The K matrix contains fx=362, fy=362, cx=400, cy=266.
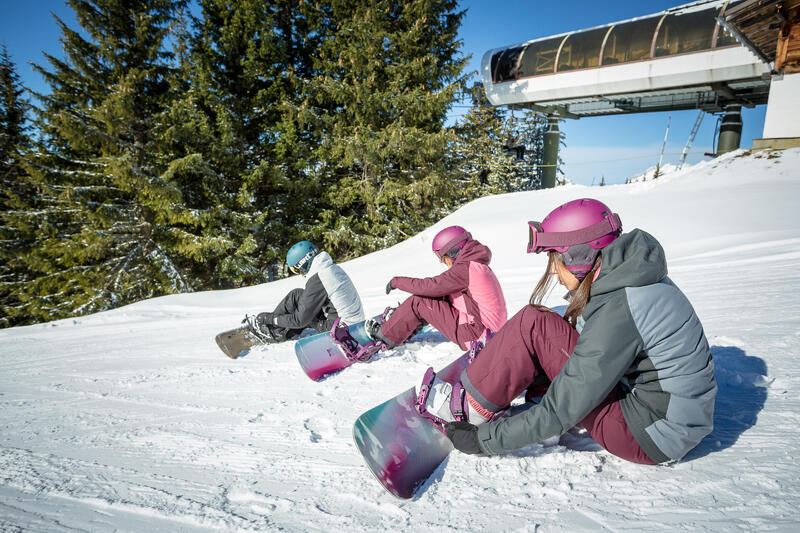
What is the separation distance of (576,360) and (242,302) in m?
6.88

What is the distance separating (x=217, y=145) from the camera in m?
11.8

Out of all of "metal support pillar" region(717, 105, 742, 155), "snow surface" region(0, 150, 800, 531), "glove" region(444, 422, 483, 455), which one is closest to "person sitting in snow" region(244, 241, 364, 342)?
"snow surface" region(0, 150, 800, 531)

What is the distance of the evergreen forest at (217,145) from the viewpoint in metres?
10.9

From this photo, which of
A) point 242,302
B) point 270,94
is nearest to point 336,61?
point 270,94

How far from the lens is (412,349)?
3.32 m

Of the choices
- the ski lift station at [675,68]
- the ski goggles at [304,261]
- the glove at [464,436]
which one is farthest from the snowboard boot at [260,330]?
the ski lift station at [675,68]

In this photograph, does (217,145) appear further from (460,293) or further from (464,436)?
(464,436)

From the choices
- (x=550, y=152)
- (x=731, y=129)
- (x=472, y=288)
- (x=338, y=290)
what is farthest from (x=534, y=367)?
(x=550, y=152)

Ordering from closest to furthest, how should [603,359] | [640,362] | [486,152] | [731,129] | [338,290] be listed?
[603,359] → [640,362] → [338,290] → [731,129] → [486,152]

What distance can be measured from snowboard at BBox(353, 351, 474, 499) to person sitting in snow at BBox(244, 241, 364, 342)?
5.35 ft

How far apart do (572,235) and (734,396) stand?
146cm

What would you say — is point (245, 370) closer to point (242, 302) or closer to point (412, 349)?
point (412, 349)

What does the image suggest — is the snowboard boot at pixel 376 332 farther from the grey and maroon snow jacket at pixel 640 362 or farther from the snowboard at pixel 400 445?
the grey and maroon snow jacket at pixel 640 362

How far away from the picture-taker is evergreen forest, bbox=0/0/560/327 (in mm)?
10867
